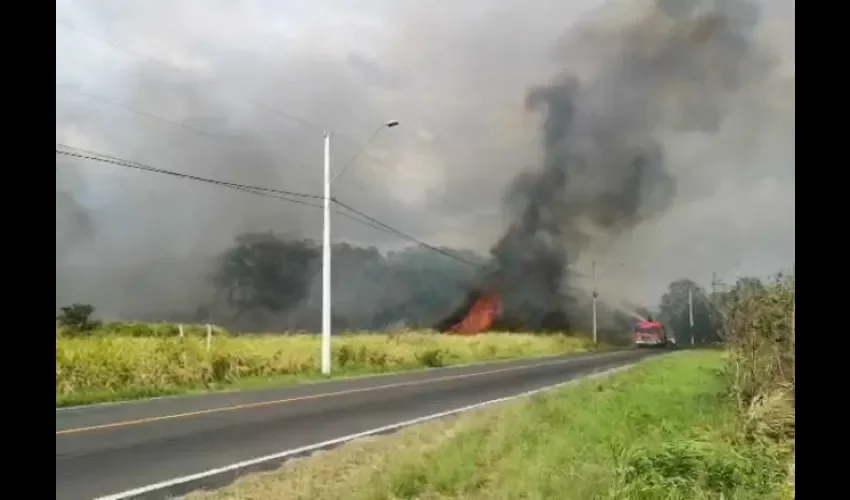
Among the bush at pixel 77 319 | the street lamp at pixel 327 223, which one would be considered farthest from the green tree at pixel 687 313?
the bush at pixel 77 319

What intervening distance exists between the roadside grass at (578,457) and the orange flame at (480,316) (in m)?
0.25

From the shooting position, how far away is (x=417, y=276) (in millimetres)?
2141

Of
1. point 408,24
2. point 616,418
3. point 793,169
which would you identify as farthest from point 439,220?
point 793,169

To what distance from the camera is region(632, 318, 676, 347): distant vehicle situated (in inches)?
83.7

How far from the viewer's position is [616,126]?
206 cm

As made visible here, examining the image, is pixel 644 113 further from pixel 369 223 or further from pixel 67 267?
pixel 67 267

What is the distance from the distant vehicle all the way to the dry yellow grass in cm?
14

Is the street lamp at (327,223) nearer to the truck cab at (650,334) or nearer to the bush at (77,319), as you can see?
the bush at (77,319)

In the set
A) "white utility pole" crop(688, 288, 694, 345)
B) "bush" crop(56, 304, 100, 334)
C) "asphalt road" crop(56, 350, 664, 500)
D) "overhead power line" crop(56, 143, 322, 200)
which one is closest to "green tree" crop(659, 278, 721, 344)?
"white utility pole" crop(688, 288, 694, 345)

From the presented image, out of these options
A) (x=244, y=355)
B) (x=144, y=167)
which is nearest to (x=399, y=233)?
(x=244, y=355)

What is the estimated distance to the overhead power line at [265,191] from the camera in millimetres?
2074

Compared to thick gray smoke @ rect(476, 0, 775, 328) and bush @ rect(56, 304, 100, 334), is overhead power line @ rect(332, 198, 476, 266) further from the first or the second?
bush @ rect(56, 304, 100, 334)
